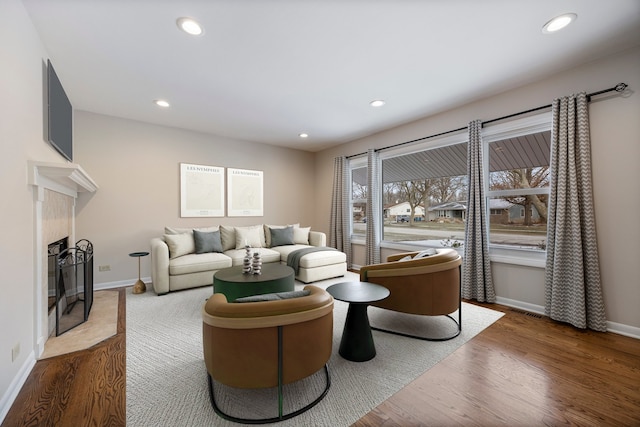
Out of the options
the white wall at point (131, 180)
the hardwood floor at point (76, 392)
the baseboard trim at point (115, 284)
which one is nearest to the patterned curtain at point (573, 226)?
the hardwood floor at point (76, 392)

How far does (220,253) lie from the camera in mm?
4488

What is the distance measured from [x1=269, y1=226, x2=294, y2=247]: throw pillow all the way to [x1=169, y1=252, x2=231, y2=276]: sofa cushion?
108cm

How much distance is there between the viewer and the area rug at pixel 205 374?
1574 millimetres

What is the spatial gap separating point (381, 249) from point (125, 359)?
3964 millimetres

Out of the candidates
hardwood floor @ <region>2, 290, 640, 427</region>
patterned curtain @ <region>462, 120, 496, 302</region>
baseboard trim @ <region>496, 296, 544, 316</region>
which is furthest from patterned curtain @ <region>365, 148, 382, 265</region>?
hardwood floor @ <region>2, 290, 640, 427</region>

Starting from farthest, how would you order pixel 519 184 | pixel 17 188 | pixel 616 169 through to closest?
pixel 519 184, pixel 616 169, pixel 17 188

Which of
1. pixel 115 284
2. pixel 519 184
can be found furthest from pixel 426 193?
pixel 115 284

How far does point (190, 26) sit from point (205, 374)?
2660mm

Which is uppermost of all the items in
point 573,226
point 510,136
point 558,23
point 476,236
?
point 558,23

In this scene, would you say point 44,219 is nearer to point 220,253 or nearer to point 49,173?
point 49,173

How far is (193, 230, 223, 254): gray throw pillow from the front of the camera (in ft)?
14.4

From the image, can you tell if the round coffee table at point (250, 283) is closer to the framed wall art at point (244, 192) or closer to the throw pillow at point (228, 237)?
the throw pillow at point (228, 237)

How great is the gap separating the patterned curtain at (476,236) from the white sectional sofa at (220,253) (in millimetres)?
1932

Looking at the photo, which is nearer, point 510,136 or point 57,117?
point 57,117
